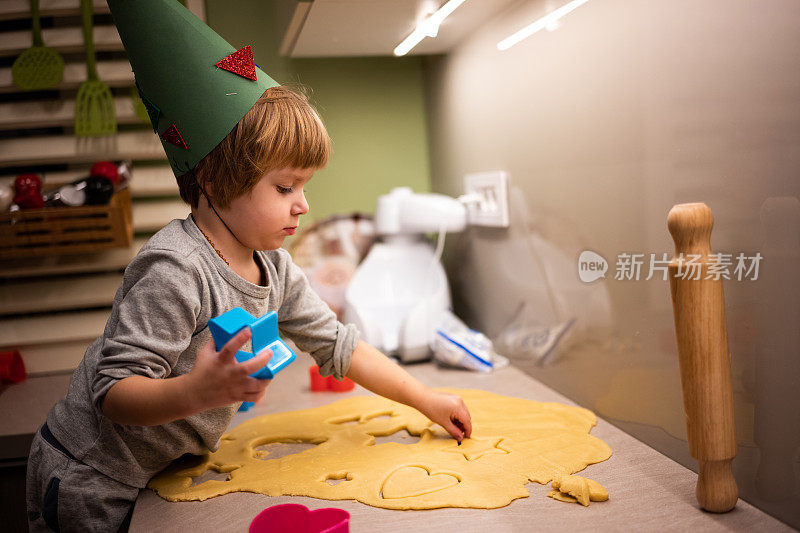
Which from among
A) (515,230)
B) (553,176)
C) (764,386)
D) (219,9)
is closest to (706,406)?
(764,386)

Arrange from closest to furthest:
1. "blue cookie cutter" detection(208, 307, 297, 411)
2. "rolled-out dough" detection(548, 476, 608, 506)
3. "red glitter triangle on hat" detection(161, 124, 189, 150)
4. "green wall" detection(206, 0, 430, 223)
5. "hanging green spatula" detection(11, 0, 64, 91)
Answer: "blue cookie cutter" detection(208, 307, 297, 411)
"rolled-out dough" detection(548, 476, 608, 506)
"red glitter triangle on hat" detection(161, 124, 189, 150)
"hanging green spatula" detection(11, 0, 64, 91)
"green wall" detection(206, 0, 430, 223)

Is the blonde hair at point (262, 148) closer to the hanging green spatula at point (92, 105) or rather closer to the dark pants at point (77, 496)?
the dark pants at point (77, 496)

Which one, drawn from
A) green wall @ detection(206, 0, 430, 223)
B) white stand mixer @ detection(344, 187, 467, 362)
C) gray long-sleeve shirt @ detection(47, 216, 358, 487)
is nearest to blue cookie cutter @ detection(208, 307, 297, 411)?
gray long-sleeve shirt @ detection(47, 216, 358, 487)

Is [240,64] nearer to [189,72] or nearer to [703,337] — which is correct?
[189,72]

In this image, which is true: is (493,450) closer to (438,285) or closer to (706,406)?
(706,406)

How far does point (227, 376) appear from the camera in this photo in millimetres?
557

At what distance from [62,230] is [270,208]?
30.2 inches

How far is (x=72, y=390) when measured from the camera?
806mm

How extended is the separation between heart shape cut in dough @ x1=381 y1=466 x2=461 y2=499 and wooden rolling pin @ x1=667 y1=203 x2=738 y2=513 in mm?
270

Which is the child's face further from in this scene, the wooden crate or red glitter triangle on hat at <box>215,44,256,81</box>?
the wooden crate

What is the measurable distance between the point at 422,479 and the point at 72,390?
46 cm

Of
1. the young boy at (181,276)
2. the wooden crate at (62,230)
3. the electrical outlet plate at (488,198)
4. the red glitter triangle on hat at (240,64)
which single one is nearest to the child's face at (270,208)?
the young boy at (181,276)

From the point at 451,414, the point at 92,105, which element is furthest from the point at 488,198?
the point at 92,105

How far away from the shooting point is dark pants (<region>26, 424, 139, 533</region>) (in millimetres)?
753
